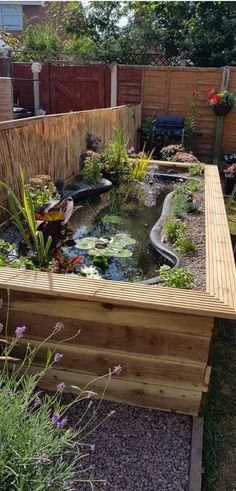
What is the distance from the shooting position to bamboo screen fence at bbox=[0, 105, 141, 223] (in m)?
3.35

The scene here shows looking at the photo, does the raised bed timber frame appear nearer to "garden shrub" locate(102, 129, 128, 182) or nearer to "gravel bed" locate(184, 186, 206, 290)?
"gravel bed" locate(184, 186, 206, 290)

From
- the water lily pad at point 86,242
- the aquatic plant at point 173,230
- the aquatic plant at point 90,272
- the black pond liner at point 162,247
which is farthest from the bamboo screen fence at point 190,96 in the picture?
the aquatic plant at point 90,272

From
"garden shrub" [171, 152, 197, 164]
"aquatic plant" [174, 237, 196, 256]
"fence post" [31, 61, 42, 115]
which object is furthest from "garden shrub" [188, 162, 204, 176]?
"fence post" [31, 61, 42, 115]

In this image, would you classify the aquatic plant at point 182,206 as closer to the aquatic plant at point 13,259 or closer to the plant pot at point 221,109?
the aquatic plant at point 13,259

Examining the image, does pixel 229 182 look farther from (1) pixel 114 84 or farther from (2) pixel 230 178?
(1) pixel 114 84

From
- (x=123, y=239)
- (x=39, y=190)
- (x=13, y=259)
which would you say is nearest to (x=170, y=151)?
(x=123, y=239)

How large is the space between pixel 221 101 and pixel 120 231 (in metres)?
5.37

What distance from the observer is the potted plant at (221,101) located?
8.04m

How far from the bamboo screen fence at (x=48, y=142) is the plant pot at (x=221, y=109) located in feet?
8.73

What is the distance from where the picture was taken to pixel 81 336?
82.4 inches

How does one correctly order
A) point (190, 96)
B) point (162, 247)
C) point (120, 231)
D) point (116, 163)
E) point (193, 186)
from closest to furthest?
point (162, 247), point (120, 231), point (193, 186), point (116, 163), point (190, 96)

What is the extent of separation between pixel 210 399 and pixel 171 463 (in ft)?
2.00

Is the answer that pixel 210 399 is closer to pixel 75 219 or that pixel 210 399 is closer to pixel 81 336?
pixel 81 336

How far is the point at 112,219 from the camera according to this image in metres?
4.23
